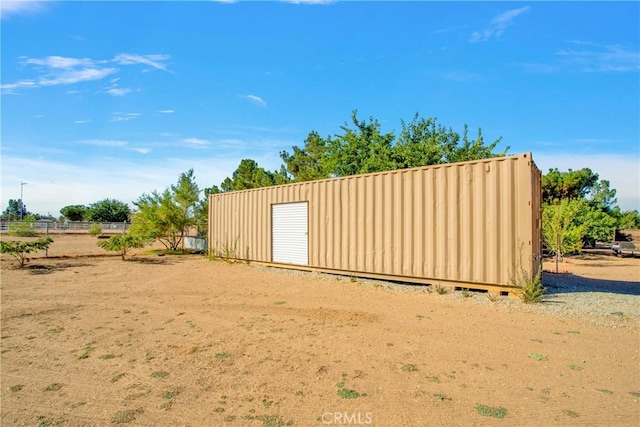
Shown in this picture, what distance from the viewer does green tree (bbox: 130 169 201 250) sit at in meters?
18.3

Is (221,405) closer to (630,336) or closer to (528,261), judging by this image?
(630,336)

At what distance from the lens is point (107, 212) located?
60.0 meters

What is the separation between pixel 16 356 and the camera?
15.0ft

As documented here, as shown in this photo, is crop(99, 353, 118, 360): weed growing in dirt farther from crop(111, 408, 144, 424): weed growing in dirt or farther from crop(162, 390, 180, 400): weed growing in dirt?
crop(111, 408, 144, 424): weed growing in dirt

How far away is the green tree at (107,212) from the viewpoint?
5862cm

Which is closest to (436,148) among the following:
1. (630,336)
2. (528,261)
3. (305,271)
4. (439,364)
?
(305,271)

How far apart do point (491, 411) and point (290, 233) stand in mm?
9708

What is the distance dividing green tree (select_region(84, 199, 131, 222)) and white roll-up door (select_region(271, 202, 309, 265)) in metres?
53.6

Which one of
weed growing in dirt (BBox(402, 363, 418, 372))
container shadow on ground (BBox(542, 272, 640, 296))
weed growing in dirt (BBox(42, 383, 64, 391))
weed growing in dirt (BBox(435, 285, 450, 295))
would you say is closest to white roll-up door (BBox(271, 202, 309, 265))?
weed growing in dirt (BBox(435, 285, 450, 295))

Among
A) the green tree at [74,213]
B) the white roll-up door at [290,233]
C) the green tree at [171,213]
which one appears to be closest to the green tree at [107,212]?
the green tree at [74,213]

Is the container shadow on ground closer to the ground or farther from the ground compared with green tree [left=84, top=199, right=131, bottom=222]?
closer to the ground

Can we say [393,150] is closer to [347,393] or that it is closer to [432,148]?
[432,148]

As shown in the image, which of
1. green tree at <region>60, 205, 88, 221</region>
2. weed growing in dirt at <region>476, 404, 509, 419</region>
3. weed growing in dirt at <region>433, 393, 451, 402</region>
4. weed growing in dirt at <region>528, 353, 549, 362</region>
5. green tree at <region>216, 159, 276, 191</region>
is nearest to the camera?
weed growing in dirt at <region>476, 404, 509, 419</region>

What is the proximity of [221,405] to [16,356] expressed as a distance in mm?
3072
